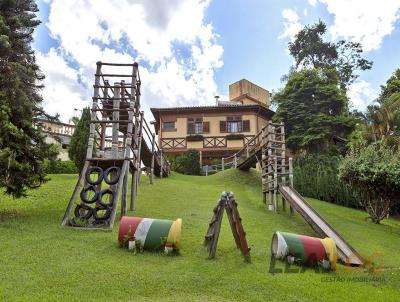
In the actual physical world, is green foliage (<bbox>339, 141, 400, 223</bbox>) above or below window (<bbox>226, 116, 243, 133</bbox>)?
below

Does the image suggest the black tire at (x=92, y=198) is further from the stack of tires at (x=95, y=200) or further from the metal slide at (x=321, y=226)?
the metal slide at (x=321, y=226)

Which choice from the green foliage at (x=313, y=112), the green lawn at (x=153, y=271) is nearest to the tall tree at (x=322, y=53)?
the green foliage at (x=313, y=112)

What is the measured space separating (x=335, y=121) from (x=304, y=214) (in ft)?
58.1

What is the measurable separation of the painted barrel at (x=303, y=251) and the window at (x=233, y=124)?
80.6ft

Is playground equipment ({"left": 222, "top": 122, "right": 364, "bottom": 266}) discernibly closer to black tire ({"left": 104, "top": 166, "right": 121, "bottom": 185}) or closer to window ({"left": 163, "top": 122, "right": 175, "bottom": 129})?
black tire ({"left": 104, "top": 166, "right": 121, "bottom": 185})

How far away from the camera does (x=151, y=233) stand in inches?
307


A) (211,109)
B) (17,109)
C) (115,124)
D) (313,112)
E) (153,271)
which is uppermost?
(211,109)

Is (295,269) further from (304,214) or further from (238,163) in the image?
(238,163)

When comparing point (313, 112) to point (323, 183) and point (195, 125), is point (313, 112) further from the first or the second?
point (323, 183)

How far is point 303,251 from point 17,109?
7869mm

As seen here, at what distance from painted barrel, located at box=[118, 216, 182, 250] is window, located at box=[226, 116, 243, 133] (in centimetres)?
2463

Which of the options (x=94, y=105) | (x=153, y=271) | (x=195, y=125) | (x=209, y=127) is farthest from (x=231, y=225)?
(x=195, y=125)

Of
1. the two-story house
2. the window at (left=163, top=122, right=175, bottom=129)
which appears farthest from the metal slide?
the window at (left=163, top=122, right=175, bottom=129)

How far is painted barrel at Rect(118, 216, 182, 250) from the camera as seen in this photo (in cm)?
775
